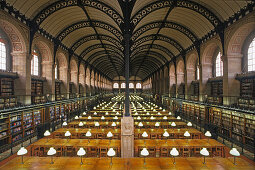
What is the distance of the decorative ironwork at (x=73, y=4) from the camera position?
11928 mm

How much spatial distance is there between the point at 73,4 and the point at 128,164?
13134 mm

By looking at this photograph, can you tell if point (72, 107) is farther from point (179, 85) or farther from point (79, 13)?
point (179, 85)

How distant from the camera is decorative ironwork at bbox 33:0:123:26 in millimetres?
11928

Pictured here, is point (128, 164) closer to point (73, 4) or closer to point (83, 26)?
point (73, 4)

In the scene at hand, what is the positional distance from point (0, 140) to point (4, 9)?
876cm

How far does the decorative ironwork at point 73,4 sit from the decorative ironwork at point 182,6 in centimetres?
153

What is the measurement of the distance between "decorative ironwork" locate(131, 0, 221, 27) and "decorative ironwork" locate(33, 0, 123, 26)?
1.53m

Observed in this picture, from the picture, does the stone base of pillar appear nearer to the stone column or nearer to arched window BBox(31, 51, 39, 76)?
the stone column

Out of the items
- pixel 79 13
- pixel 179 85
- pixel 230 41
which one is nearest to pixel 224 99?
pixel 230 41

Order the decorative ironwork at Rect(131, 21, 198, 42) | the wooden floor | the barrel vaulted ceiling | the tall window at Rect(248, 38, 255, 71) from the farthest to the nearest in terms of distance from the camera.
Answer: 1. the decorative ironwork at Rect(131, 21, 198, 42)
2. the tall window at Rect(248, 38, 255, 71)
3. the barrel vaulted ceiling
4. the wooden floor

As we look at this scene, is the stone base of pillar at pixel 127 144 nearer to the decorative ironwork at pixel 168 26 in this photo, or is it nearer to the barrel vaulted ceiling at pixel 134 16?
the barrel vaulted ceiling at pixel 134 16

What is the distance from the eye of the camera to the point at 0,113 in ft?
29.1

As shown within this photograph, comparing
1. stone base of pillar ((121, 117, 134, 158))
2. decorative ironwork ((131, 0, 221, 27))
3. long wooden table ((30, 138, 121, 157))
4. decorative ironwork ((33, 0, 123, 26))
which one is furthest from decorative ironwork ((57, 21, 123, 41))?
long wooden table ((30, 138, 121, 157))

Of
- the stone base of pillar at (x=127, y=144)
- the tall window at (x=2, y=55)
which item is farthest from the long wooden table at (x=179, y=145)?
the tall window at (x=2, y=55)
